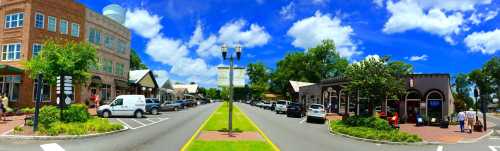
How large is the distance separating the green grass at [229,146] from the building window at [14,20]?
89.8 ft

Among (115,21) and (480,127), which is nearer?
(480,127)

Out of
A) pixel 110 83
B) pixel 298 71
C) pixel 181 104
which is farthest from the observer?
pixel 298 71

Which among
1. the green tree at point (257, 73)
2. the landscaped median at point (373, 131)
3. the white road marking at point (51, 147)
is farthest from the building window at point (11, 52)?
the green tree at point (257, 73)

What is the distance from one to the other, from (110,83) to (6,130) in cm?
3119

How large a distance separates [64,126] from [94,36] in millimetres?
29374

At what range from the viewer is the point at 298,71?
4311 inches

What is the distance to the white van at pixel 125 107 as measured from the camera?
34.8m

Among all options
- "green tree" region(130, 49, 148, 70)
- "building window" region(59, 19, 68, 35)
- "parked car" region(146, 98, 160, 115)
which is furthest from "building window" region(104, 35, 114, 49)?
"green tree" region(130, 49, 148, 70)

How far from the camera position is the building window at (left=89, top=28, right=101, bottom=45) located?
1839 inches

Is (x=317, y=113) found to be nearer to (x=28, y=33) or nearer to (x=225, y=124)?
(x=225, y=124)

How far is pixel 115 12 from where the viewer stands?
183 ft

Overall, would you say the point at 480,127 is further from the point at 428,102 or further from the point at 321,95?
the point at 321,95

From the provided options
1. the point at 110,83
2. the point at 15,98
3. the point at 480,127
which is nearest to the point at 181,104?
the point at 110,83

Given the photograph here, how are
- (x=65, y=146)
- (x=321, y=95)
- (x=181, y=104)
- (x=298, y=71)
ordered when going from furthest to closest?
(x=298, y=71) → (x=181, y=104) → (x=321, y=95) → (x=65, y=146)
